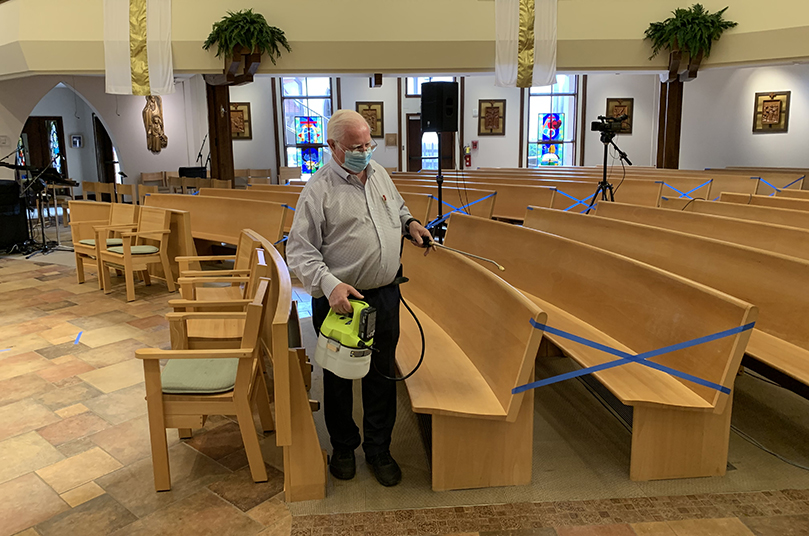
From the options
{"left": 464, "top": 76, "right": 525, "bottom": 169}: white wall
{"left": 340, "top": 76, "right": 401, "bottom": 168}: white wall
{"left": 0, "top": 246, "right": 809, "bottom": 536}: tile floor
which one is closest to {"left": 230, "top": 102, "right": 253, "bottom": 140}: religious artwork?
{"left": 340, "top": 76, "right": 401, "bottom": 168}: white wall

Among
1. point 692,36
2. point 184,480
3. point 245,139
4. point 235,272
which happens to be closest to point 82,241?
point 235,272

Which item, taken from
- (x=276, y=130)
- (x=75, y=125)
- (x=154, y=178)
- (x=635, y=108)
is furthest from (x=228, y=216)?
(x=635, y=108)

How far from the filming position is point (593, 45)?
8.44m

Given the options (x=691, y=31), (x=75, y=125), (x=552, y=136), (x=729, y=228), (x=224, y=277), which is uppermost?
(x=691, y=31)

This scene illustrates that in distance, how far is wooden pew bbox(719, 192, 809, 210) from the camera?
445 centimetres

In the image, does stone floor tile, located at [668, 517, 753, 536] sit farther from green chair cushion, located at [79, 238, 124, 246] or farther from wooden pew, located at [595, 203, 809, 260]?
green chair cushion, located at [79, 238, 124, 246]

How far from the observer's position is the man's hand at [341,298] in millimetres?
1975

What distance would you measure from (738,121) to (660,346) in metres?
11.4

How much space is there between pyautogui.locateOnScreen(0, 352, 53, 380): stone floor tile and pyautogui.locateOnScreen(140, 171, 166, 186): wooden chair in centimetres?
945

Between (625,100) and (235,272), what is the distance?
13841mm

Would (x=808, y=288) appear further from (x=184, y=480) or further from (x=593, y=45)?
(x=593, y=45)

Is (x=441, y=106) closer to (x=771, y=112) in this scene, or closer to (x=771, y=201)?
(x=771, y=201)

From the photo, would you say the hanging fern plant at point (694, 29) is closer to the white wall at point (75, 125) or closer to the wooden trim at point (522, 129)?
the wooden trim at point (522, 129)

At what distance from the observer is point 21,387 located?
3.44 m
